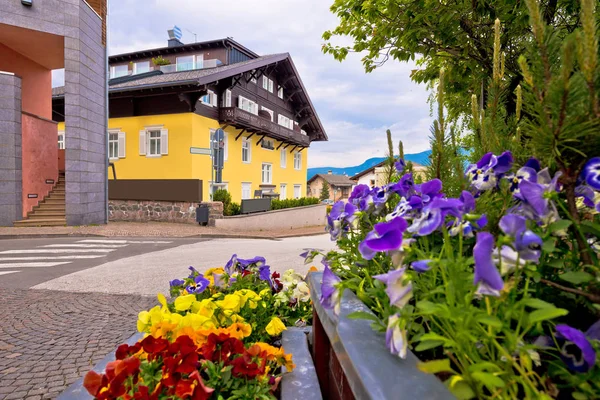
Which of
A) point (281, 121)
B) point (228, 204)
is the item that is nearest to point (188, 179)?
point (228, 204)

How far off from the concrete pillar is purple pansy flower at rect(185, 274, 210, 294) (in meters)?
13.7

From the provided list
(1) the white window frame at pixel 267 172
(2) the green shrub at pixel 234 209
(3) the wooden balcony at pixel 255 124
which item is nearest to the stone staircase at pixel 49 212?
(2) the green shrub at pixel 234 209

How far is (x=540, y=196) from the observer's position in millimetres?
755

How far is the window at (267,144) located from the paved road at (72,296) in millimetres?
12865

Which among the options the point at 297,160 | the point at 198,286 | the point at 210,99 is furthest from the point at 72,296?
the point at 297,160

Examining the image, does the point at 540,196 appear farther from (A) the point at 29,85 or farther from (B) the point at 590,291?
(A) the point at 29,85

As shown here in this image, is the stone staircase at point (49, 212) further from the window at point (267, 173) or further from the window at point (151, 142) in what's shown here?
the window at point (267, 173)

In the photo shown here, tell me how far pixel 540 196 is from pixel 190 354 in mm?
1138

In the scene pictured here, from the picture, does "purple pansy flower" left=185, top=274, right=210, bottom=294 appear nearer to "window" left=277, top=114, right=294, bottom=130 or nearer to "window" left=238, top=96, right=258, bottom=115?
"window" left=238, top=96, right=258, bottom=115

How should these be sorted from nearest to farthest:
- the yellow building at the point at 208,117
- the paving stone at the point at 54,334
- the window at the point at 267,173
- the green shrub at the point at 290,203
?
the paving stone at the point at 54,334 < the yellow building at the point at 208,117 < the green shrub at the point at 290,203 < the window at the point at 267,173

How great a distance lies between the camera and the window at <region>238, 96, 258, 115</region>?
64.1ft

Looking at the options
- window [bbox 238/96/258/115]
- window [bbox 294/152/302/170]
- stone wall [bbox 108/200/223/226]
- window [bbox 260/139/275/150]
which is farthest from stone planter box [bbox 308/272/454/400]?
window [bbox 294/152/302/170]

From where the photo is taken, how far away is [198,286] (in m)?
2.05

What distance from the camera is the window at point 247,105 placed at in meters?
19.5
